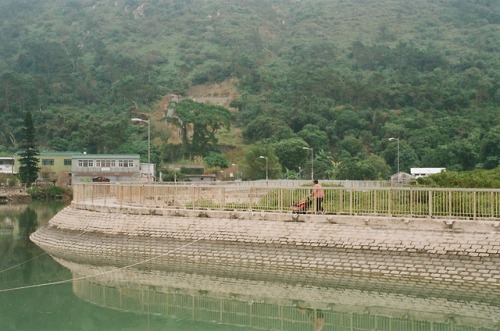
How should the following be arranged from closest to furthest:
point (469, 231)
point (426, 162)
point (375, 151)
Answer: point (469, 231) → point (426, 162) → point (375, 151)

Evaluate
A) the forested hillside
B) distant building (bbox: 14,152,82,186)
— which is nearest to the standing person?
the forested hillside

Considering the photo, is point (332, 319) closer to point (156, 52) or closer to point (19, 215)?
point (19, 215)

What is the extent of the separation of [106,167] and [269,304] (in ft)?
213

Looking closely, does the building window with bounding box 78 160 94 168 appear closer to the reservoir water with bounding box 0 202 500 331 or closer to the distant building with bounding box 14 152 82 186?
the distant building with bounding box 14 152 82 186

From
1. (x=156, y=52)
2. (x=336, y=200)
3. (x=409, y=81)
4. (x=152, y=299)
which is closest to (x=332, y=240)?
(x=336, y=200)

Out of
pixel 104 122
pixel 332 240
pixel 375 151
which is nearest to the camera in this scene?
pixel 332 240

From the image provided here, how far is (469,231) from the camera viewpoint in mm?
23266

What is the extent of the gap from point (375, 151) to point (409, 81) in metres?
39.3

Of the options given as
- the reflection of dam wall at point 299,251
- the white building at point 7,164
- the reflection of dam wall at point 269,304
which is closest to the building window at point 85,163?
the white building at point 7,164

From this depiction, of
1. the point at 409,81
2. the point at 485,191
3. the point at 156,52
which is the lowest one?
the point at 485,191

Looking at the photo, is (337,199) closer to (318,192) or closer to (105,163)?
(318,192)

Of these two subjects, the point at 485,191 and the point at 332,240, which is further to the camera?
the point at 332,240

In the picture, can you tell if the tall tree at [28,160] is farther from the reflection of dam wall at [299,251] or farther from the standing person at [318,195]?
the standing person at [318,195]

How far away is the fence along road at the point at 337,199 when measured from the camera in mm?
24375
